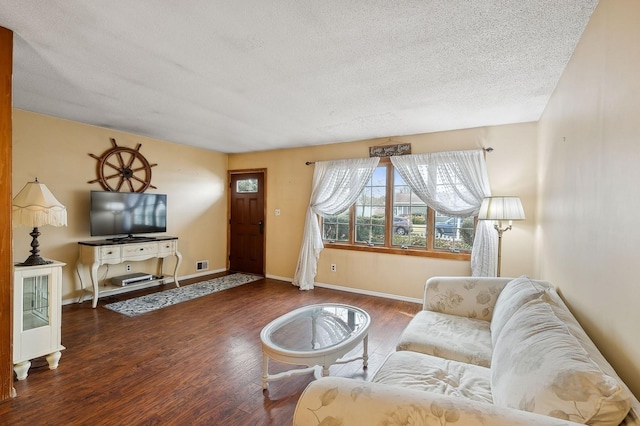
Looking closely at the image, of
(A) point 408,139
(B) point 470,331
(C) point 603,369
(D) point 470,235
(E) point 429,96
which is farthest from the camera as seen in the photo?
(A) point 408,139

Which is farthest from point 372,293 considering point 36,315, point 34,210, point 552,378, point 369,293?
point 34,210

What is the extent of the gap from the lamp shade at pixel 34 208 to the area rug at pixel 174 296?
1.61m

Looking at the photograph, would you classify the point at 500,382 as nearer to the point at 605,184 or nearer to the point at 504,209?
the point at 605,184

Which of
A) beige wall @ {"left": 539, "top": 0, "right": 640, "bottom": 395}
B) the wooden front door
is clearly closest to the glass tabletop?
beige wall @ {"left": 539, "top": 0, "right": 640, "bottom": 395}

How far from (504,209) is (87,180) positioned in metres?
5.19

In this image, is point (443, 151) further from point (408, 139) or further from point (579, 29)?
point (579, 29)

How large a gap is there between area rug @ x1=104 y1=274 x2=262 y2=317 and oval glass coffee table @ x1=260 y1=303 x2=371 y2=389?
2230 millimetres

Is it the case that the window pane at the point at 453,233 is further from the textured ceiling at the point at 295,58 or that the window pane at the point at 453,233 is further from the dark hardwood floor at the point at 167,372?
the textured ceiling at the point at 295,58

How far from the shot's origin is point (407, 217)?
4.33 m

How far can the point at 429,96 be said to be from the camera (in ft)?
9.19

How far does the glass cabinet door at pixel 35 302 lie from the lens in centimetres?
228

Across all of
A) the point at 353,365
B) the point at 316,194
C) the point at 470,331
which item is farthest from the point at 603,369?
the point at 316,194

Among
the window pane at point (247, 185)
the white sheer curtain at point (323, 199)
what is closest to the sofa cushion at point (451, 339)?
the white sheer curtain at point (323, 199)

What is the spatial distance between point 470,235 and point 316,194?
7.67 ft
